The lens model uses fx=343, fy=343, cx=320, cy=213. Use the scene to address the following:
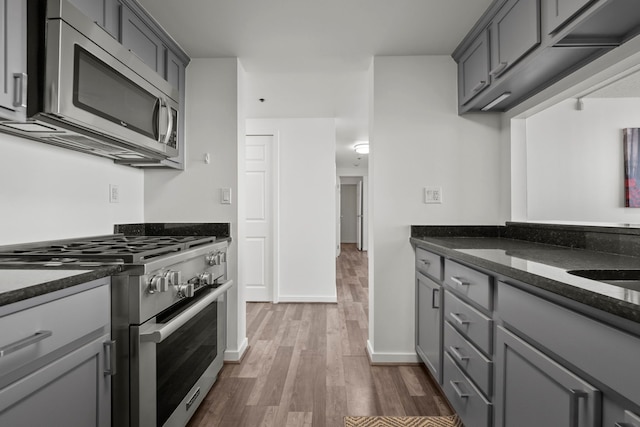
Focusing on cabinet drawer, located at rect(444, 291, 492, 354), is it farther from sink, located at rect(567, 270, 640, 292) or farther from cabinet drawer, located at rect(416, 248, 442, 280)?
sink, located at rect(567, 270, 640, 292)

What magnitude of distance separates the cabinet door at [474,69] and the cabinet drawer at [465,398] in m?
1.60

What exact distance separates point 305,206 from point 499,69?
275 cm

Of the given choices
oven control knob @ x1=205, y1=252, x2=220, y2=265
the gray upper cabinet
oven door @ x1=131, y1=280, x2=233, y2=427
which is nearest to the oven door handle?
oven door @ x1=131, y1=280, x2=233, y2=427

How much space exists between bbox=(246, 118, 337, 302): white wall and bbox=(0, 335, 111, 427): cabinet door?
3.08 m

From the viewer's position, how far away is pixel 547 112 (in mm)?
2188

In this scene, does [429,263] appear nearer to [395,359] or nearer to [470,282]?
[470,282]

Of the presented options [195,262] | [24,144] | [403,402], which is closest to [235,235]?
[195,262]

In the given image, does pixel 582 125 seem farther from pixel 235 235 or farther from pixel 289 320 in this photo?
pixel 289 320

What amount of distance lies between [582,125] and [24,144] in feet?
9.54

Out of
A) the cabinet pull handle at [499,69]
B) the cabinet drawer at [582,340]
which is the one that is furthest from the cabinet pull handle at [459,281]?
the cabinet pull handle at [499,69]

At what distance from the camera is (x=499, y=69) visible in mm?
1816

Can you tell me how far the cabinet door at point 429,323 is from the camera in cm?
195

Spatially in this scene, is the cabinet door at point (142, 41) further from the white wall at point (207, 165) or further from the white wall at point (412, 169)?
the white wall at point (412, 169)

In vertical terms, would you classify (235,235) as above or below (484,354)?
above
